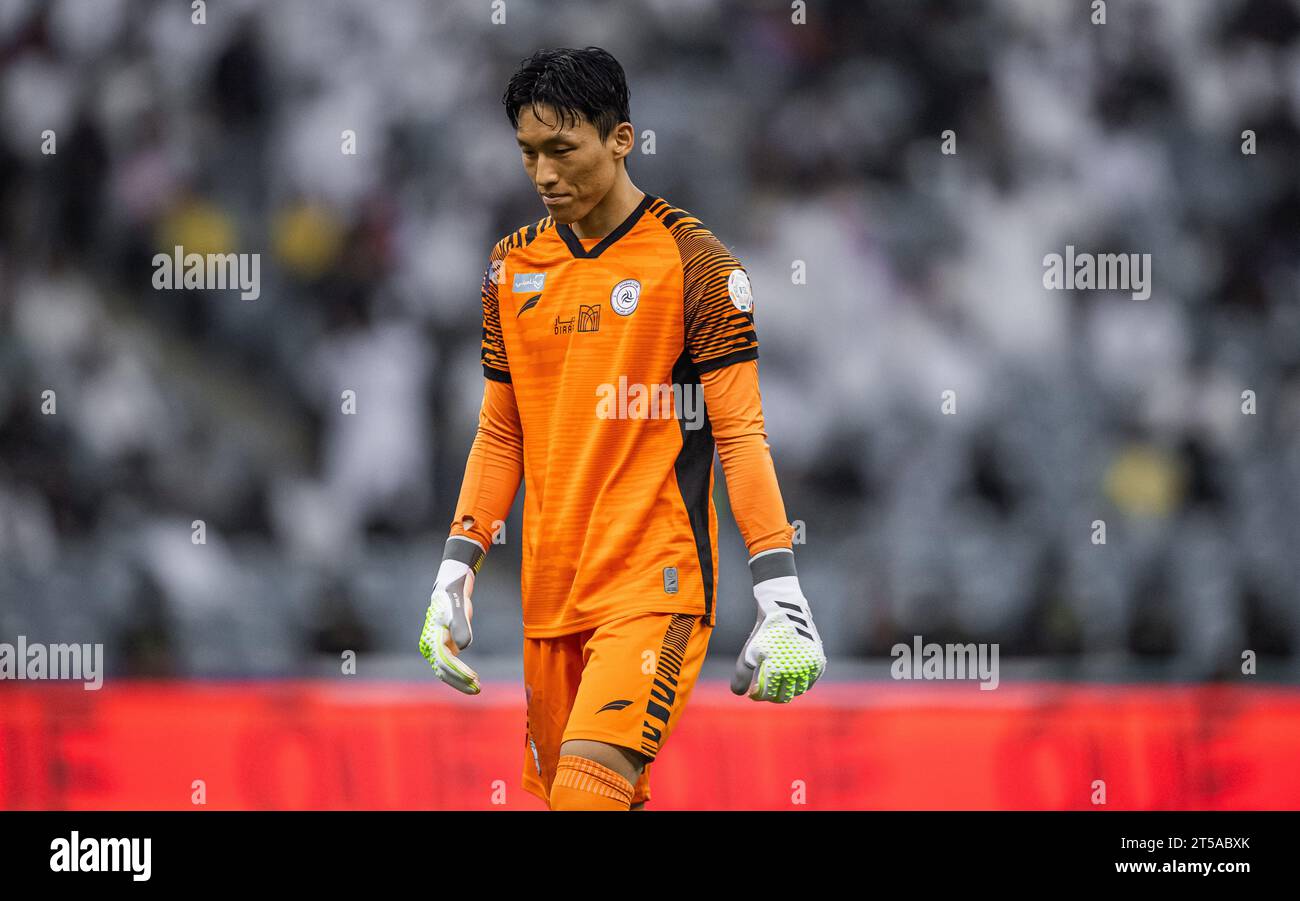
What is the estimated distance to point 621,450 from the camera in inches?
120

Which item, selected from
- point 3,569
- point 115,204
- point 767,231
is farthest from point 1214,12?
point 3,569

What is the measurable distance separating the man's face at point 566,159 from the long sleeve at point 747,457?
0.45 metres

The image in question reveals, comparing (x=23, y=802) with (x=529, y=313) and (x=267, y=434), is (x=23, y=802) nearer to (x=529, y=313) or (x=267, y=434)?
(x=267, y=434)

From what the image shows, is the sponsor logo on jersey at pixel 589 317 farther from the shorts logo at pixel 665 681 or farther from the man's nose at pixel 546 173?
the shorts logo at pixel 665 681

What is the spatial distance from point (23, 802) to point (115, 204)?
10.6 feet

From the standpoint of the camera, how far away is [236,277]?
682 cm

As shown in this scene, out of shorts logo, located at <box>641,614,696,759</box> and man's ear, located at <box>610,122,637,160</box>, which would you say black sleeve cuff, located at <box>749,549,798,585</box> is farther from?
man's ear, located at <box>610,122,637,160</box>

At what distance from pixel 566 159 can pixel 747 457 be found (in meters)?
0.72

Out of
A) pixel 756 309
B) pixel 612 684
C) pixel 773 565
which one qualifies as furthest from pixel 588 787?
pixel 756 309

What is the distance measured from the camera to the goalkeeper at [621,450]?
297cm

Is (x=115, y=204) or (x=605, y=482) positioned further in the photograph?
(x=115, y=204)

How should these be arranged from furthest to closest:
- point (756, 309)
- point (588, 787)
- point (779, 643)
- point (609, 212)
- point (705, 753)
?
point (756, 309)
point (705, 753)
point (609, 212)
point (779, 643)
point (588, 787)

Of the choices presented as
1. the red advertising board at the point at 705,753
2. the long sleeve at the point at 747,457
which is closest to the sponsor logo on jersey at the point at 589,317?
the long sleeve at the point at 747,457

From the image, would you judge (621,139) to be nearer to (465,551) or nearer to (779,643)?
(465,551)
